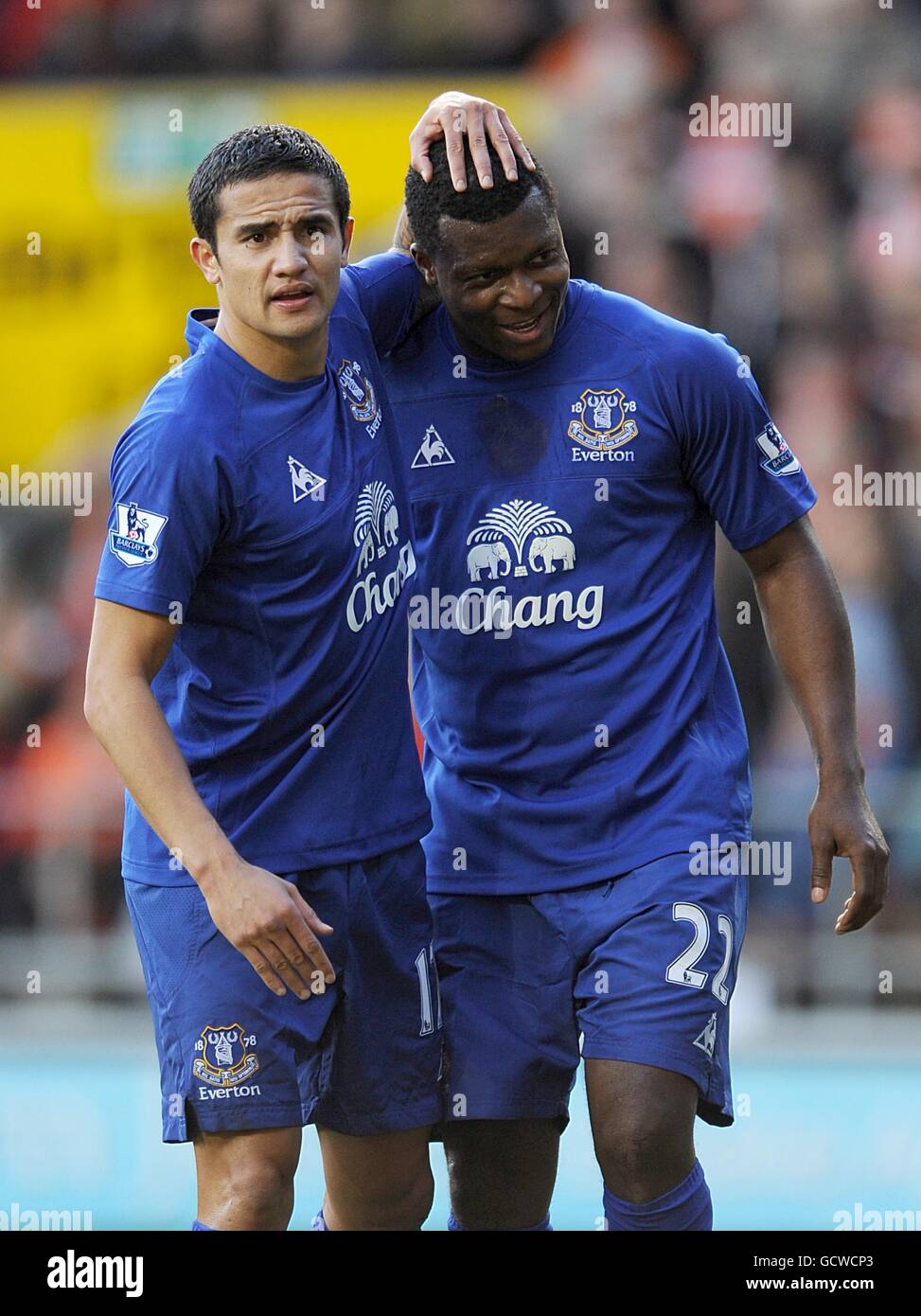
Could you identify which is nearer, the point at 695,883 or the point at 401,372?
the point at 695,883

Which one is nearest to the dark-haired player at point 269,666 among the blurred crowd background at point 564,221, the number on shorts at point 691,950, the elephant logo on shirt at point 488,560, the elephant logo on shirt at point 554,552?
the elephant logo on shirt at point 488,560

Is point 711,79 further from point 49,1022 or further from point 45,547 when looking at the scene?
point 49,1022

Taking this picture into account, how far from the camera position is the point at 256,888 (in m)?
2.95

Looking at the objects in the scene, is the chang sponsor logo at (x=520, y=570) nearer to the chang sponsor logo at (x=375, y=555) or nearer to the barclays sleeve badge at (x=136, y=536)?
the chang sponsor logo at (x=375, y=555)

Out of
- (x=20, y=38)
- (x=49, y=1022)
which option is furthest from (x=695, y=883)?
(x=20, y=38)

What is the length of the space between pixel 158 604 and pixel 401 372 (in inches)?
32.8

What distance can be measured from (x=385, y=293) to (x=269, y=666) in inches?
31.4

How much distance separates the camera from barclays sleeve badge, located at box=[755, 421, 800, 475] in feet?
11.6

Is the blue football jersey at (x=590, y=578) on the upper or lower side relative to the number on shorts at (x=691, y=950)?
upper

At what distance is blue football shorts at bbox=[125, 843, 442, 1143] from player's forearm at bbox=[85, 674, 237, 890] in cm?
32

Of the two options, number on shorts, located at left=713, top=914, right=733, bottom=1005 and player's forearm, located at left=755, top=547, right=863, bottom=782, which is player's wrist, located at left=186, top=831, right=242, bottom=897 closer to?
number on shorts, located at left=713, top=914, right=733, bottom=1005

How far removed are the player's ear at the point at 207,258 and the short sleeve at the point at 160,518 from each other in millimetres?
314

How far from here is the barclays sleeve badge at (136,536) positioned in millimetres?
3078

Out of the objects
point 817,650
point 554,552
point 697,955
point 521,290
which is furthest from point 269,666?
point 817,650
